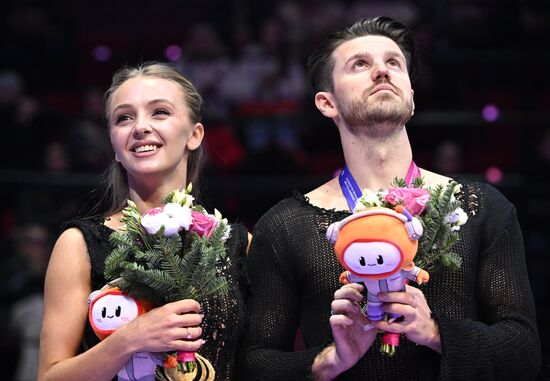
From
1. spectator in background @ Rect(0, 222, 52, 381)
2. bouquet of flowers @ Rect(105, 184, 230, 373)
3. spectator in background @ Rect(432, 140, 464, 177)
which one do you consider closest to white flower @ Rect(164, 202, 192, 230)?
bouquet of flowers @ Rect(105, 184, 230, 373)

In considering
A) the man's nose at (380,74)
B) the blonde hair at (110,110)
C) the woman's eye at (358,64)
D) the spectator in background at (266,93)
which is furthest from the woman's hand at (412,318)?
the spectator in background at (266,93)

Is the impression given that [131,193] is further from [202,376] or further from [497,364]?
[497,364]

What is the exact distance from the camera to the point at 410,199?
2.88m

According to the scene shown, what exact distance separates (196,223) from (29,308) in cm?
366

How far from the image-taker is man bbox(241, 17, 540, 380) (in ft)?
10.1

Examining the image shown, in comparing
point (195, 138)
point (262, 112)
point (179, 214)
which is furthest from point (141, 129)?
point (262, 112)

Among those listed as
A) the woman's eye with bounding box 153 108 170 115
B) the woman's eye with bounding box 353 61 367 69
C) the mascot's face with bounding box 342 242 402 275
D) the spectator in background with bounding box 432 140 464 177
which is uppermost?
the spectator in background with bounding box 432 140 464 177

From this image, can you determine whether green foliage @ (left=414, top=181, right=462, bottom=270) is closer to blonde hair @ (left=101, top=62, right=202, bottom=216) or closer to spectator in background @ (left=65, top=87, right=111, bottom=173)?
blonde hair @ (left=101, top=62, right=202, bottom=216)

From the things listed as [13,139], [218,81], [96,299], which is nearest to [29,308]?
[13,139]

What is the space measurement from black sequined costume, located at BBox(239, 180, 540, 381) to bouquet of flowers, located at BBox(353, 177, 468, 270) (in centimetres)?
20

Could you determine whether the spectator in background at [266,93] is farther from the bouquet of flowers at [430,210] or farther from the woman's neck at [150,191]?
the bouquet of flowers at [430,210]

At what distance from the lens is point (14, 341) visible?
646 cm

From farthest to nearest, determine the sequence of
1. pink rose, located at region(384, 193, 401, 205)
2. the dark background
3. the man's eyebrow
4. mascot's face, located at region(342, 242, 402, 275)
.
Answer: the dark background → the man's eyebrow → pink rose, located at region(384, 193, 401, 205) → mascot's face, located at region(342, 242, 402, 275)

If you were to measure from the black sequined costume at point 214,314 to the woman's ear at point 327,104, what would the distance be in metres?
0.66
